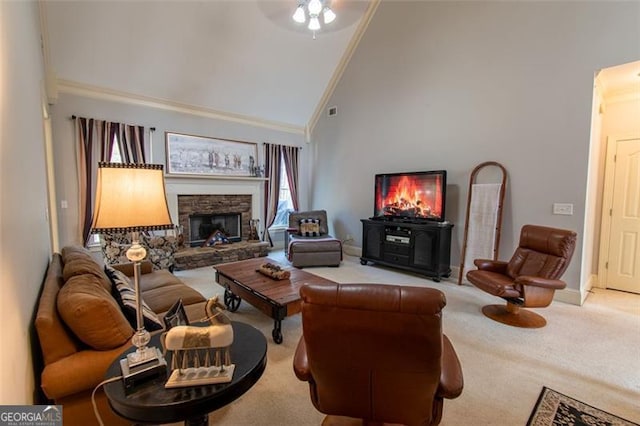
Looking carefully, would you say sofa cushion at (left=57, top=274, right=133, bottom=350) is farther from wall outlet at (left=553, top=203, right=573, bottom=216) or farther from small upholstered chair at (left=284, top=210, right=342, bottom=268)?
wall outlet at (left=553, top=203, right=573, bottom=216)

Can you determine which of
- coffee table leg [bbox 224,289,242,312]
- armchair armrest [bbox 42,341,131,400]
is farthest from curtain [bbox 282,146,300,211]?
armchair armrest [bbox 42,341,131,400]

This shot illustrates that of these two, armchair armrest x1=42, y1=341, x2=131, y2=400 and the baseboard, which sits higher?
armchair armrest x1=42, y1=341, x2=131, y2=400

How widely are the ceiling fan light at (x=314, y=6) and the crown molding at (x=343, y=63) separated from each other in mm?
1477

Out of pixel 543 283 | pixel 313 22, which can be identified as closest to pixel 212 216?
pixel 313 22

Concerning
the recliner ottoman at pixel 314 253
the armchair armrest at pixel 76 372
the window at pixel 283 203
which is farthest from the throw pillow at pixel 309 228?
the armchair armrest at pixel 76 372

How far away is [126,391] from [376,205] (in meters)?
4.57

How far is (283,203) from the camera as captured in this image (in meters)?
6.80

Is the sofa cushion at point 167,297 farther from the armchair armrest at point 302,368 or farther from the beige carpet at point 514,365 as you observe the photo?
the armchair armrest at point 302,368

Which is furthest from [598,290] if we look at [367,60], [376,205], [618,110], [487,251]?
[367,60]

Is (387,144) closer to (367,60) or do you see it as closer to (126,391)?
(367,60)

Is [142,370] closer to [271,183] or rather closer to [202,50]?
[202,50]

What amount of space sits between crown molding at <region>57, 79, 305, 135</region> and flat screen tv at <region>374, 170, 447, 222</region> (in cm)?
287

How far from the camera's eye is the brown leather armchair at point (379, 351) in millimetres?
1080

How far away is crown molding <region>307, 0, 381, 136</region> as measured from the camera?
5232mm
